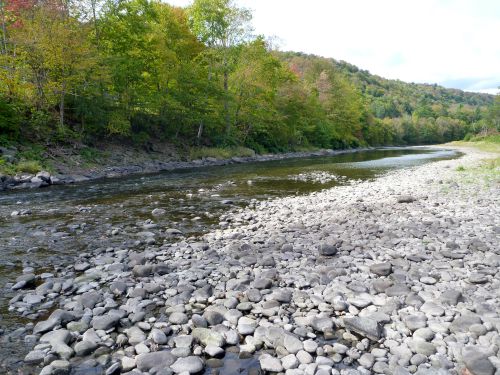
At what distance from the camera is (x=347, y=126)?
69.7 metres

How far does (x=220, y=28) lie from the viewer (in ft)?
114

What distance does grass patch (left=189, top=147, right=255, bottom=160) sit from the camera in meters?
30.6

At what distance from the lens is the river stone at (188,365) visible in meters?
3.36

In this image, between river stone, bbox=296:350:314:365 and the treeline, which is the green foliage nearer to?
Result: the treeline

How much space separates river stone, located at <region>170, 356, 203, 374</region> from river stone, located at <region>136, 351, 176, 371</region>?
0.08 metres

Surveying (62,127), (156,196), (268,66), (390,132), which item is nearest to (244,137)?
(268,66)

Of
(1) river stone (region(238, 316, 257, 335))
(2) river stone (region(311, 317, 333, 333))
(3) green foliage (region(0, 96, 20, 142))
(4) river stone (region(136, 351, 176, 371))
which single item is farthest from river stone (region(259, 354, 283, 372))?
(3) green foliage (region(0, 96, 20, 142))

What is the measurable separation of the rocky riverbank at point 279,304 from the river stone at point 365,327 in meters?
0.02

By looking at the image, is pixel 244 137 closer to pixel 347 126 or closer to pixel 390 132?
pixel 347 126

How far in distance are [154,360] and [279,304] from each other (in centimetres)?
183

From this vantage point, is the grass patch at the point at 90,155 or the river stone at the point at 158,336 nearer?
the river stone at the point at 158,336

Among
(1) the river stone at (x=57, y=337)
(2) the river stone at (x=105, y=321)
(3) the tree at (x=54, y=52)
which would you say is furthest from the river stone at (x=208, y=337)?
(3) the tree at (x=54, y=52)

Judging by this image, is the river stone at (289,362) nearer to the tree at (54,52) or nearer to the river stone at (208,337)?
the river stone at (208,337)

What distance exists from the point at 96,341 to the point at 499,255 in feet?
21.6
